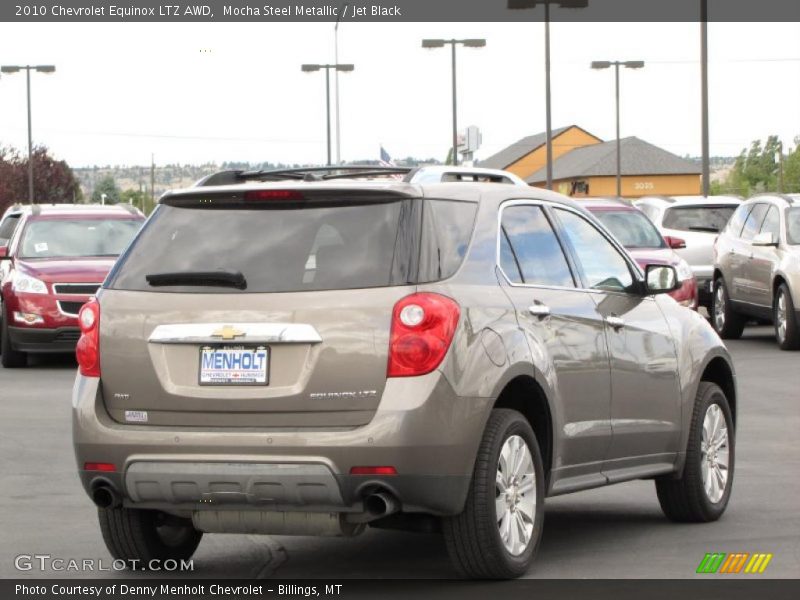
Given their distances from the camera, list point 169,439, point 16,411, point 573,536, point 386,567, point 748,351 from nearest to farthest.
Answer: point 169,439 < point 386,567 < point 573,536 < point 16,411 < point 748,351

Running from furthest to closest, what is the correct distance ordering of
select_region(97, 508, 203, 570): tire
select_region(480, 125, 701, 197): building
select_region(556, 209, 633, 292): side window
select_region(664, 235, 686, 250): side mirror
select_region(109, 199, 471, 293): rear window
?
select_region(480, 125, 701, 197): building
select_region(664, 235, 686, 250): side mirror
select_region(556, 209, 633, 292): side window
select_region(97, 508, 203, 570): tire
select_region(109, 199, 471, 293): rear window

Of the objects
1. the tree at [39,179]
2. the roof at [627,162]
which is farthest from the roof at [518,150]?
the tree at [39,179]

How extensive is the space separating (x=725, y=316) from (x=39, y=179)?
265 feet

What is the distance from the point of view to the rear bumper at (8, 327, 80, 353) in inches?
805

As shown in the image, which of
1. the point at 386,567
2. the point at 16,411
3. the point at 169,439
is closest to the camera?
the point at 169,439

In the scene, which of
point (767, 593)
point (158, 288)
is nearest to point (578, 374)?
point (767, 593)

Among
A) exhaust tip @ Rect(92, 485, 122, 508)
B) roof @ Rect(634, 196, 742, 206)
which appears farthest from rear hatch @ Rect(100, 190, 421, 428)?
roof @ Rect(634, 196, 742, 206)

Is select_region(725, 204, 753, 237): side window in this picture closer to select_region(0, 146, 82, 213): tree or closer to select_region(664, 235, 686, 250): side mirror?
select_region(664, 235, 686, 250): side mirror

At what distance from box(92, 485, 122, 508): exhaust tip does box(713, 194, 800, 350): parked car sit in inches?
588

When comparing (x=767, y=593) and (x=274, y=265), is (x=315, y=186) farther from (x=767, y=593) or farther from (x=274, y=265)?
(x=767, y=593)

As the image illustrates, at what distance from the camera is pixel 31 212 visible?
73.2 ft

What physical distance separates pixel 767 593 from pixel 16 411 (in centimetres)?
989

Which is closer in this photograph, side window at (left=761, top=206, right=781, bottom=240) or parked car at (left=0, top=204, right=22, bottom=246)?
side window at (left=761, top=206, right=781, bottom=240)

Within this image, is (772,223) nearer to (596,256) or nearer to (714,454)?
(714,454)
